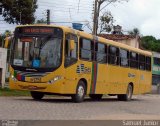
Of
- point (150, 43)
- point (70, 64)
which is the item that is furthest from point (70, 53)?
point (150, 43)

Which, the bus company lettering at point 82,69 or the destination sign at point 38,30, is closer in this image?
the destination sign at point 38,30

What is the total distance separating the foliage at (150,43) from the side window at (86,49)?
75216 millimetres

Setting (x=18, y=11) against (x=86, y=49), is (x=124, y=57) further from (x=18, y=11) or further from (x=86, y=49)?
(x=18, y=11)

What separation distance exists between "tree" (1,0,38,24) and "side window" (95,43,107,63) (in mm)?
25836

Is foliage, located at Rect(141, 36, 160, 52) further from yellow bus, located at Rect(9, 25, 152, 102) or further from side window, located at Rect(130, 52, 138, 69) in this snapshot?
yellow bus, located at Rect(9, 25, 152, 102)

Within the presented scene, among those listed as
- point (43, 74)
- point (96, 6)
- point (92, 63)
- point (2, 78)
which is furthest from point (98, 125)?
point (96, 6)

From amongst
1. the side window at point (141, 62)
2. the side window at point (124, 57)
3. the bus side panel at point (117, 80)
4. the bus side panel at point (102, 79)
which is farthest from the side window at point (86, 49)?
the side window at point (141, 62)

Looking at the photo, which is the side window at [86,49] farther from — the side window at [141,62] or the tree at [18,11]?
the tree at [18,11]

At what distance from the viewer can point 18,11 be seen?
164 ft

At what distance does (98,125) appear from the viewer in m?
13.2

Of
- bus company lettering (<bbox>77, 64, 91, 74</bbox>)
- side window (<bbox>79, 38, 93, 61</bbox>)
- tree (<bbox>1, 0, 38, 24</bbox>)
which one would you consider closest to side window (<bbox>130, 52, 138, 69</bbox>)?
side window (<bbox>79, 38, 93, 61</bbox>)

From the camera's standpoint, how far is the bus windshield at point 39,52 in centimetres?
2098

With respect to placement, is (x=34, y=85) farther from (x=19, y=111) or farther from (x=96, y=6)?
(x=96, y=6)

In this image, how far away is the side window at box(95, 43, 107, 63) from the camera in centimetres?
2442
